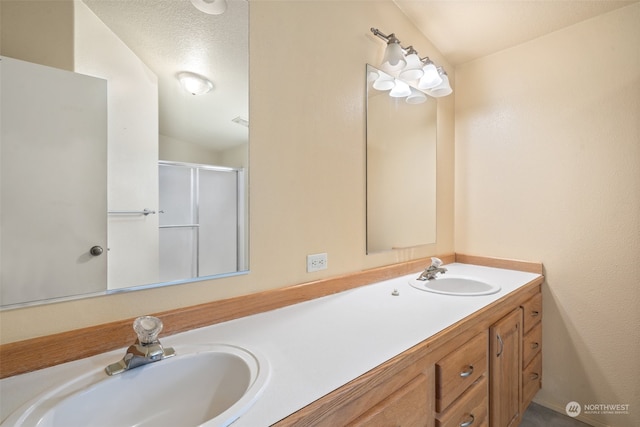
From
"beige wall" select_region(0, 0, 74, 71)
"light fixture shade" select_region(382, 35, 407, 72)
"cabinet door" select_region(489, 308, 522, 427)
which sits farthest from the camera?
"light fixture shade" select_region(382, 35, 407, 72)

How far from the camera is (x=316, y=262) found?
4.19ft

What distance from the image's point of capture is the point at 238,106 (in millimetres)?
1063

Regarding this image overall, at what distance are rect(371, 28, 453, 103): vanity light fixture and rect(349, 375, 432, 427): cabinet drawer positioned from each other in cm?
142

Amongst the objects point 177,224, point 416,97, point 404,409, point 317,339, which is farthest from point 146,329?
point 416,97

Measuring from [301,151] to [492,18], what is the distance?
1.49 m

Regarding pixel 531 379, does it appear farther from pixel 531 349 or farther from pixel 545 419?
pixel 545 419

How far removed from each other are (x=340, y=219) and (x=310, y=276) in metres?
0.32

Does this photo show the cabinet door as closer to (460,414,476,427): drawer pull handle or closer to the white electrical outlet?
(460,414,476,427): drawer pull handle

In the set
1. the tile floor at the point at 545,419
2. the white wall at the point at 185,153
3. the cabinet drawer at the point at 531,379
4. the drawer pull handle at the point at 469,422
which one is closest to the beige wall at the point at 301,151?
the white wall at the point at 185,153

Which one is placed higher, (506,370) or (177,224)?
(177,224)

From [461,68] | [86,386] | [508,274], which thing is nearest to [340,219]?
[86,386]

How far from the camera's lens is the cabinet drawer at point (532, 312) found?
1.54 m

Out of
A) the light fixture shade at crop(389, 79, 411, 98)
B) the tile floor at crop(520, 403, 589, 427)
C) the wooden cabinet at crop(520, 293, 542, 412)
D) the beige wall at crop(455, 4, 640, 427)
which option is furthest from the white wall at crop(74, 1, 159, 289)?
the tile floor at crop(520, 403, 589, 427)

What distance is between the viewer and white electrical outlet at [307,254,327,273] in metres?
1.25
